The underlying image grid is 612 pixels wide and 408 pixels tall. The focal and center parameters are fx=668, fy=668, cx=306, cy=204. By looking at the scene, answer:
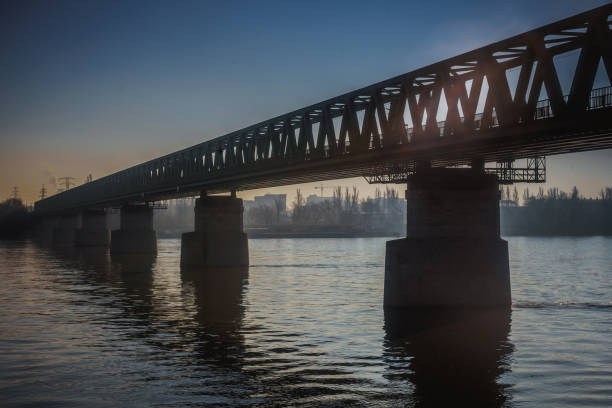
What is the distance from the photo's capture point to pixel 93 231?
148 meters

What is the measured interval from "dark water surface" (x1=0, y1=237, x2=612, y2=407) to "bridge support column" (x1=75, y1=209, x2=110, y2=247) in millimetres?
93202

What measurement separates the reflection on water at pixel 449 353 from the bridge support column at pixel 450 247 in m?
1.08

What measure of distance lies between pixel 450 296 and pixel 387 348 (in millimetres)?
10347

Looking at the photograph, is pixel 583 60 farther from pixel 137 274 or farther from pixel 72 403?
pixel 137 274

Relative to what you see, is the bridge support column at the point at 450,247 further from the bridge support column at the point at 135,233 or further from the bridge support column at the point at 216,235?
the bridge support column at the point at 135,233

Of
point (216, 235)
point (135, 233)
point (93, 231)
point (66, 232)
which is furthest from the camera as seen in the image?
point (66, 232)

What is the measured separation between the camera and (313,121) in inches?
2125

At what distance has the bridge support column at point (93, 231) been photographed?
145 metres

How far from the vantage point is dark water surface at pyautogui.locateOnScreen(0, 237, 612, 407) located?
21.2 metres

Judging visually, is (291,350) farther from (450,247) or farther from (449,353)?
(450,247)

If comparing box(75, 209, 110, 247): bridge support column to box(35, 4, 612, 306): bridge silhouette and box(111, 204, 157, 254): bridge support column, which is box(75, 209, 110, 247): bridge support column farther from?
box(35, 4, 612, 306): bridge silhouette

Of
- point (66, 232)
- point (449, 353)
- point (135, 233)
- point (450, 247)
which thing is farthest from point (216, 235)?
point (66, 232)

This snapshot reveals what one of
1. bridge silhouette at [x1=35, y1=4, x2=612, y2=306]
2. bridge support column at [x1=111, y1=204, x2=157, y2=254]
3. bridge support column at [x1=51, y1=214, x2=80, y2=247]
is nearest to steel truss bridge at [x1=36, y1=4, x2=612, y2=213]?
bridge silhouette at [x1=35, y1=4, x2=612, y2=306]

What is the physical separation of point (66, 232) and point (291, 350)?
157769 millimetres
